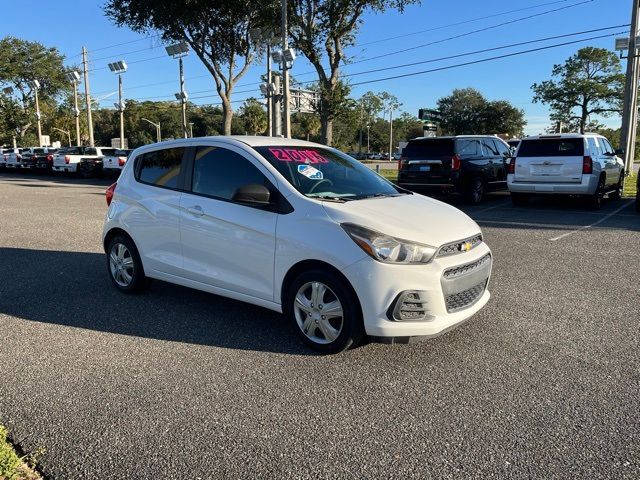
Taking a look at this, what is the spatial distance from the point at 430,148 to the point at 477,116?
6954cm

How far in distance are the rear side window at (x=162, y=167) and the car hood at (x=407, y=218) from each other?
1.86 metres

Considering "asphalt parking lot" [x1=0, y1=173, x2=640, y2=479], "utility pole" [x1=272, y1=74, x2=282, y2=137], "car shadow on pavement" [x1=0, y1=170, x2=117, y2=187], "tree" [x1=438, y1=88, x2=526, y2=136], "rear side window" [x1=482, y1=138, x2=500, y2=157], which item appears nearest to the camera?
"asphalt parking lot" [x1=0, y1=173, x2=640, y2=479]

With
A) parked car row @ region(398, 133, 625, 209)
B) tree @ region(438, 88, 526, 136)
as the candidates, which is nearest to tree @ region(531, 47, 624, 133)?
tree @ region(438, 88, 526, 136)

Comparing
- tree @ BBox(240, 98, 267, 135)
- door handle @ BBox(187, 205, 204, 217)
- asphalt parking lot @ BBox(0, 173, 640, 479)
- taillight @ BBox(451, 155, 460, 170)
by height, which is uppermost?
tree @ BBox(240, 98, 267, 135)

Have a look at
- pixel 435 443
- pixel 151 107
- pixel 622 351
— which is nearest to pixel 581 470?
pixel 435 443

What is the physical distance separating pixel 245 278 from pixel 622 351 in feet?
10.0

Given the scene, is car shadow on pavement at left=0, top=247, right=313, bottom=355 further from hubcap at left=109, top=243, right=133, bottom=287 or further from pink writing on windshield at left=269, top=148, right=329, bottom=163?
→ pink writing on windshield at left=269, top=148, right=329, bottom=163

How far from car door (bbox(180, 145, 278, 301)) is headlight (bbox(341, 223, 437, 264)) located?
2.53ft

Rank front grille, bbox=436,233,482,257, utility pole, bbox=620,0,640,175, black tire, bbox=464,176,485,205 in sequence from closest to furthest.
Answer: front grille, bbox=436,233,482,257 < black tire, bbox=464,176,485,205 < utility pole, bbox=620,0,640,175

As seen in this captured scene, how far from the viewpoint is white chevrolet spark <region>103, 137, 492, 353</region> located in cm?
385

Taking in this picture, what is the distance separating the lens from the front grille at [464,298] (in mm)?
4023

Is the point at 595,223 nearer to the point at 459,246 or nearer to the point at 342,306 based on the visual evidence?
the point at 459,246

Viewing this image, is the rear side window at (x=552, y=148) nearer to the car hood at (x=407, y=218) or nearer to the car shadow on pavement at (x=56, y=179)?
the car hood at (x=407, y=218)

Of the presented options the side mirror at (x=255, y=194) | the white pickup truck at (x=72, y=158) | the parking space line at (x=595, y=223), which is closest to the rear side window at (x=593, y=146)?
the parking space line at (x=595, y=223)
